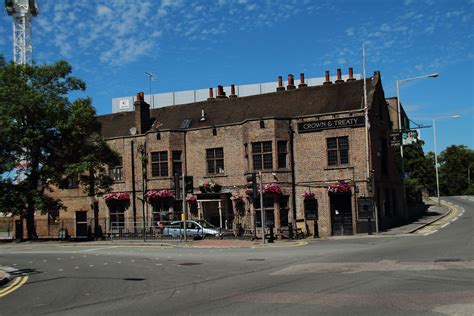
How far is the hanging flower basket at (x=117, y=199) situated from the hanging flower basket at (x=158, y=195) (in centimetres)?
210

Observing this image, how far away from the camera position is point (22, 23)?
70.8m

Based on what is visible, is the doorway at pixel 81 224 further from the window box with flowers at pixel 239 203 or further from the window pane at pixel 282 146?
the window pane at pixel 282 146

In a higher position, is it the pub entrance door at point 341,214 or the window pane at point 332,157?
the window pane at point 332,157

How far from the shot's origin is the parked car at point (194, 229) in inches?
1307

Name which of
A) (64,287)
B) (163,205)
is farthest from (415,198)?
(64,287)

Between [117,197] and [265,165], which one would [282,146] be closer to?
[265,165]

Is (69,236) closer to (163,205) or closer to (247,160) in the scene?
(163,205)

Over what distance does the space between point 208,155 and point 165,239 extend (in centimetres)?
709

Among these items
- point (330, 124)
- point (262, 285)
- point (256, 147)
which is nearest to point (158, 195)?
point (256, 147)

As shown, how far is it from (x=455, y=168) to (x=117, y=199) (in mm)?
100494

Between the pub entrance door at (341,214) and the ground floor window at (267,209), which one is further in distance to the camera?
the ground floor window at (267,209)

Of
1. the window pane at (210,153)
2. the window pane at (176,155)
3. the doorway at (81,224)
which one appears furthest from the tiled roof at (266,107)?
the doorway at (81,224)

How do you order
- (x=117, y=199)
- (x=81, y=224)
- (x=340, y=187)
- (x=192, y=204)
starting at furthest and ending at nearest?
(x=81, y=224)
(x=117, y=199)
(x=192, y=204)
(x=340, y=187)

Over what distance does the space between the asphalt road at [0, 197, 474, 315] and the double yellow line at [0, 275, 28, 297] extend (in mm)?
41
